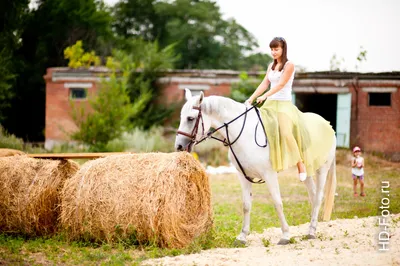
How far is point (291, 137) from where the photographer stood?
710 centimetres

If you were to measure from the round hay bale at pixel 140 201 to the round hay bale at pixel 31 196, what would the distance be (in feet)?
1.26

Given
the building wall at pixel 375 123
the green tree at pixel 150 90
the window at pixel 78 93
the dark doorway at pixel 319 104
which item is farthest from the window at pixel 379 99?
the window at pixel 78 93

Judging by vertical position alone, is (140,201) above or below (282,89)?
below

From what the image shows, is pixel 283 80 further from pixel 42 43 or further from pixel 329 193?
pixel 42 43

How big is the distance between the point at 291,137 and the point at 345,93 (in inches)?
646

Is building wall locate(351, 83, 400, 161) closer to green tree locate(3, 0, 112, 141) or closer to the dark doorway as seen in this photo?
the dark doorway

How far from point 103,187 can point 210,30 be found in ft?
138

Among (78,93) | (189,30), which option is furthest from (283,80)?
(189,30)

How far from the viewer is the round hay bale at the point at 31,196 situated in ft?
24.2

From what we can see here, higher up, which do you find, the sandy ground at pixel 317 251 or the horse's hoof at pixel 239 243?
the sandy ground at pixel 317 251

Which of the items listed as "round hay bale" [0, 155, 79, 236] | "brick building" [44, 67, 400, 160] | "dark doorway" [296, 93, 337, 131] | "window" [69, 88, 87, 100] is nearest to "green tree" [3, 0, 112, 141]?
"window" [69, 88, 87, 100]

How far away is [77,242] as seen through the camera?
7043mm

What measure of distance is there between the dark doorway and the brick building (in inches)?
1.8

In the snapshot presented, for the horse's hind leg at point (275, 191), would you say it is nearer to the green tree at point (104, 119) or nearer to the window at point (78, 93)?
the green tree at point (104, 119)
